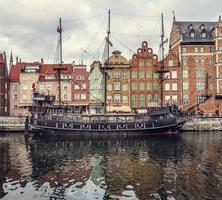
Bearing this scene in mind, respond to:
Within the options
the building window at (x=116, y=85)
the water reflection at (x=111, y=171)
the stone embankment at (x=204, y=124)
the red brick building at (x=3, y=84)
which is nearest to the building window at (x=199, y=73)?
the stone embankment at (x=204, y=124)

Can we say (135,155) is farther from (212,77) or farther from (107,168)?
(212,77)

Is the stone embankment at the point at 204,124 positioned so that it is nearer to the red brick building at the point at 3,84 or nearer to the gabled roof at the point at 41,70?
the gabled roof at the point at 41,70

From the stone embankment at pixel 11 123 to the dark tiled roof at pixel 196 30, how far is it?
4981 centimetres

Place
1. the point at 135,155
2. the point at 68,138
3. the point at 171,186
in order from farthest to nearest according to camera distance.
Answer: the point at 68,138 → the point at 135,155 → the point at 171,186

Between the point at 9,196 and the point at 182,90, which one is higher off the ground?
the point at 182,90

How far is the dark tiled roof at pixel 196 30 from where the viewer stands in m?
102

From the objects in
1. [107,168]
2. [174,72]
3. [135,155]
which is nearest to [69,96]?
[174,72]

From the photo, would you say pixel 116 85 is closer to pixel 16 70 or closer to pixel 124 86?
pixel 124 86

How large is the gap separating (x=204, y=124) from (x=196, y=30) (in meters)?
30.5

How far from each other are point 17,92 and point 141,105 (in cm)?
4070

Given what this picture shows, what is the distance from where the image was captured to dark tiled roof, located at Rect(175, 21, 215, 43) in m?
102

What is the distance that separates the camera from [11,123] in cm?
9012

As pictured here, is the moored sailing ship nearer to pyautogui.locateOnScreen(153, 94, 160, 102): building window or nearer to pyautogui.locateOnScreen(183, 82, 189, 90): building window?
pyautogui.locateOnScreen(153, 94, 160, 102): building window

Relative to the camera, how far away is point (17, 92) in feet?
379
